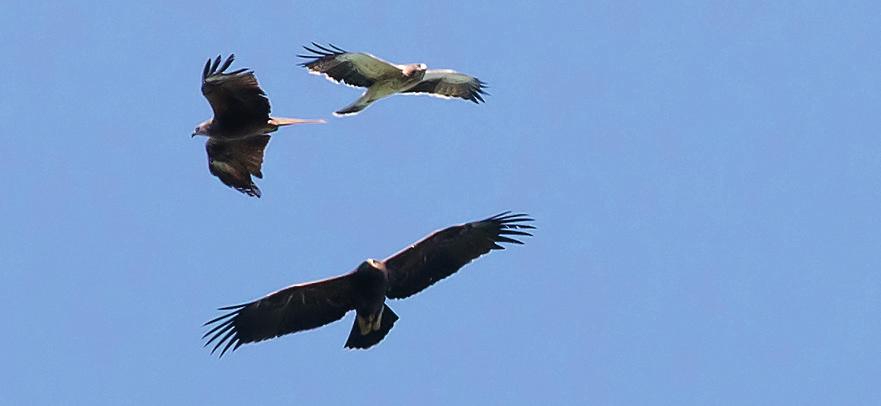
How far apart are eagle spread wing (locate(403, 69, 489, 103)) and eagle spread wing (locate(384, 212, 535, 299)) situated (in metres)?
4.10

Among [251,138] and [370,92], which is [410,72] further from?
[251,138]

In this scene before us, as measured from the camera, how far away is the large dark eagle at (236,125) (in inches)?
709

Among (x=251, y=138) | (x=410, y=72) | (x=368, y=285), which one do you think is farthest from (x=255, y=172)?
(x=368, y=285)

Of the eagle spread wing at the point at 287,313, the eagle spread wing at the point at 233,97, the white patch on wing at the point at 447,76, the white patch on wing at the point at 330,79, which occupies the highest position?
the white patch on wing at the point at 447,76

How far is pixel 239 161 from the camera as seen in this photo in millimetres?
19656

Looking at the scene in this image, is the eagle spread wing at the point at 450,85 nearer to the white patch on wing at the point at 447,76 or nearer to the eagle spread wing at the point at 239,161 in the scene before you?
the white patch on wing at the point at 447,76

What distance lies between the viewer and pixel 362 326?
56.1 ft

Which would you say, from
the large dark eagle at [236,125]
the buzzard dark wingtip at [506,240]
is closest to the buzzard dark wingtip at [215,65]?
the large dark eagle at [236,125]

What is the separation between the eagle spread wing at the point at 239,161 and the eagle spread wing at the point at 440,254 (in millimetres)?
3039

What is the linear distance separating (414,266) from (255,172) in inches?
123

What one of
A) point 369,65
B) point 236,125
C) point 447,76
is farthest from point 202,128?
point 447,76

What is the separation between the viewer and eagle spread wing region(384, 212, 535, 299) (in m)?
17.3

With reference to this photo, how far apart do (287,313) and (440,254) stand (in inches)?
65.1

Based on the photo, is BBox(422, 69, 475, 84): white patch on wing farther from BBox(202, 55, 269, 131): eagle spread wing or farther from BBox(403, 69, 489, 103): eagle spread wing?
BBox(202, 55, 269, 131): eagle spread wing
